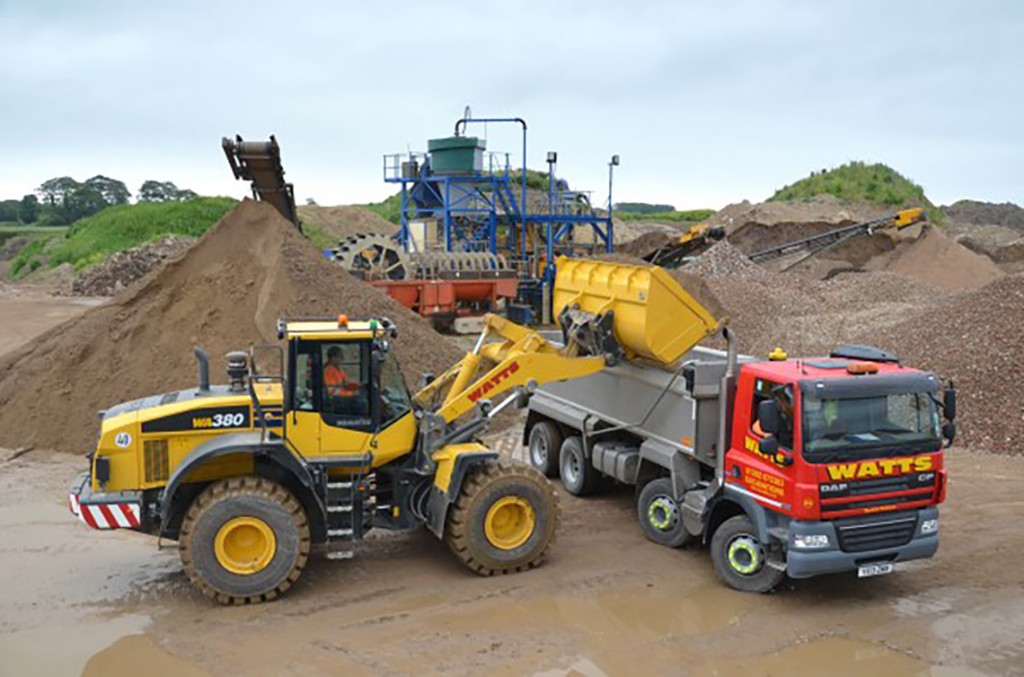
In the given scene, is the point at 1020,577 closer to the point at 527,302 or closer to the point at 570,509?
the point at 570,509

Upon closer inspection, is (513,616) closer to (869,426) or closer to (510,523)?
(510,523)

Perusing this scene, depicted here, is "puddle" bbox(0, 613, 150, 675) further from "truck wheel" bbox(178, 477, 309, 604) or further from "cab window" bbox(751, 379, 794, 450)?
"cab window" bbox(751, 379, 794, 450)

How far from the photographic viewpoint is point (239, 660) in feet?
22.6

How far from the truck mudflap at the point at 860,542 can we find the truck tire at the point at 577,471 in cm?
371

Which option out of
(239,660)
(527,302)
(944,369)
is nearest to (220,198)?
(527,302)

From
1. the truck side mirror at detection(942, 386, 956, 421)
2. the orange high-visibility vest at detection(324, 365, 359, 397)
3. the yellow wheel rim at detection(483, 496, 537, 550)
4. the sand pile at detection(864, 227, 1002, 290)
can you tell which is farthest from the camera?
the sand pile at detection(864, 227, 1002, 290)

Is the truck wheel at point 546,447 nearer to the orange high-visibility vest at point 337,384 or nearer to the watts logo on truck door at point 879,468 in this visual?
the orange high-visibility vest at point 337,384

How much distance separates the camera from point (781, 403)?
25.0 feet

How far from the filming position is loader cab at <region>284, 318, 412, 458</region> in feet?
26.2

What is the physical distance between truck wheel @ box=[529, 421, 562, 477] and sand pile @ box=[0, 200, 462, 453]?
2994 mm

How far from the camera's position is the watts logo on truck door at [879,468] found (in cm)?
738

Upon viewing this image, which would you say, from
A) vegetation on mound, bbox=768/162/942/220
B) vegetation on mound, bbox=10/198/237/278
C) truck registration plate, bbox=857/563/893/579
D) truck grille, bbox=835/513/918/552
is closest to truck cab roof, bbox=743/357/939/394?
truck grille, bbox=835/513/918/552

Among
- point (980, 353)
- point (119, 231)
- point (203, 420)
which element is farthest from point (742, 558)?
point (119, 231)

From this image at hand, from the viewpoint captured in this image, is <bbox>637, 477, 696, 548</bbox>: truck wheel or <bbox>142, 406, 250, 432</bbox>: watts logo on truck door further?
<bbox>637, 477, 696, 548</bbox>: truck wheel
